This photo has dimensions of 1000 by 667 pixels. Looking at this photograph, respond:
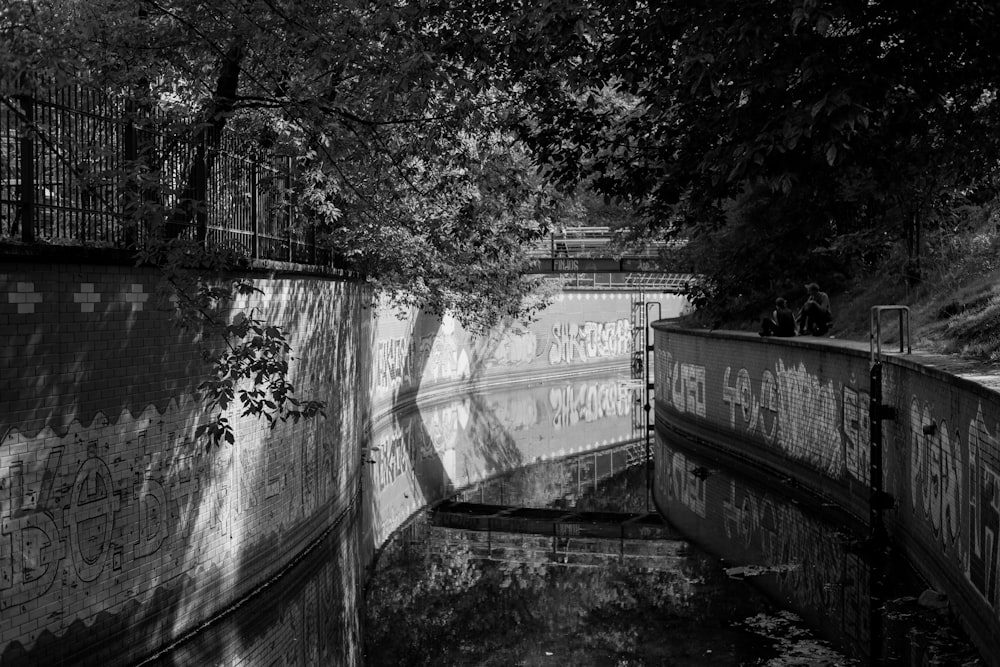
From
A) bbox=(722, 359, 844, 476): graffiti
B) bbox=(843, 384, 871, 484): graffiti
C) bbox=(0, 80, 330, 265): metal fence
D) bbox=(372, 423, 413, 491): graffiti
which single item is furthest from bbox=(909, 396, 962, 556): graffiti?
bbox=(372, 423, 413, 491): graffiti

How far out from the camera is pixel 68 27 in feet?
34.2

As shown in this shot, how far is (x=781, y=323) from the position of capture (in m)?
22.1

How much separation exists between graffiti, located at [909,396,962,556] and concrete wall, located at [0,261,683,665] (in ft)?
19.5

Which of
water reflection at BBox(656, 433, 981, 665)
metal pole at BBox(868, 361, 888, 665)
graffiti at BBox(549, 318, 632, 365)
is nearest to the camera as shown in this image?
water reflection at BBox(656, 433, 981, 665)

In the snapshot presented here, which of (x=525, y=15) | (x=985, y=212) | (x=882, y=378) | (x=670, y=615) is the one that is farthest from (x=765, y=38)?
(x=985, y=212)

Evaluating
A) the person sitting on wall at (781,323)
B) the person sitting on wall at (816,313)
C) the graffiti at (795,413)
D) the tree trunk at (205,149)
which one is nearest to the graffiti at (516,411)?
the graffiti at (795,413)

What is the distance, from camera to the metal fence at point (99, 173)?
8930 millimetres

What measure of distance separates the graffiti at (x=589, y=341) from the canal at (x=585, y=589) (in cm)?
2693

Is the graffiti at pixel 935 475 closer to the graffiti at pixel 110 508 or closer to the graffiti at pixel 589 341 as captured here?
the graffiti at pixel 110 508

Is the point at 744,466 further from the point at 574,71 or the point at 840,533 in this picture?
the point at 574,71

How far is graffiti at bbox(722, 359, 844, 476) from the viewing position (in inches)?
715

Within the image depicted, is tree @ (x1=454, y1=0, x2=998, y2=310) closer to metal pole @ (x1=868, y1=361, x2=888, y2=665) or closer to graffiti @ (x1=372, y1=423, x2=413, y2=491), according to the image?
metal pole @ (x1=868, y1=361, x2=888, y2=665)

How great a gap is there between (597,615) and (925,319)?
30.6 ft

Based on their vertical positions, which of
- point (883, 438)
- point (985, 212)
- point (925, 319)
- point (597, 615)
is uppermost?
point (985, 212)
